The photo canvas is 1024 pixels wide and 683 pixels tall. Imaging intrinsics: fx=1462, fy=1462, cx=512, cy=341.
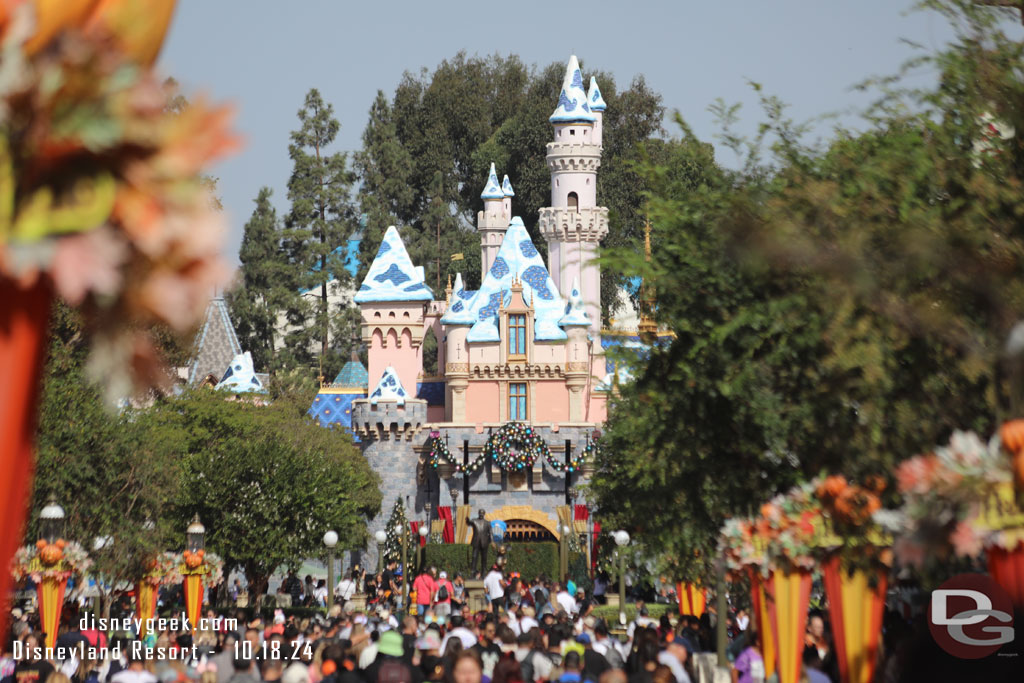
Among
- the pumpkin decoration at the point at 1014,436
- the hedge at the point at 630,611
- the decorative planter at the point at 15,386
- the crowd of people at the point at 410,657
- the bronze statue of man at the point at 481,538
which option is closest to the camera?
the decorative planter at the point at 15,386

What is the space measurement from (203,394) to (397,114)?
137 ft

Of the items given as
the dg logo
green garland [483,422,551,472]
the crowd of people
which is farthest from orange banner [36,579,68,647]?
green garland [483,422,551,472]

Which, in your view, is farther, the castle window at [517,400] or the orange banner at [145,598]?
the castle window at [517,400]

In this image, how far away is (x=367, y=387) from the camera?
212ft

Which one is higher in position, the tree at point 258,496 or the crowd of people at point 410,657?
the tree at point 258,496

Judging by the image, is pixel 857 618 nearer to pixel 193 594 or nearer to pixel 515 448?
pixel 193 594

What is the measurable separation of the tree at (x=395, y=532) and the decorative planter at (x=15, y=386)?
48.8m

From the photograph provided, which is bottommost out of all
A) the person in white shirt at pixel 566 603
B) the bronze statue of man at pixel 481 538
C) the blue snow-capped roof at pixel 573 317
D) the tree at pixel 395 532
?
the person in white shirt at pixel 566 603

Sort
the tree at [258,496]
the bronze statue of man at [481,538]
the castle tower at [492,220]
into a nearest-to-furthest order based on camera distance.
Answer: the tree at [258,496] → the bronze statue of man at [481,538] → the castle tower at [492,220]

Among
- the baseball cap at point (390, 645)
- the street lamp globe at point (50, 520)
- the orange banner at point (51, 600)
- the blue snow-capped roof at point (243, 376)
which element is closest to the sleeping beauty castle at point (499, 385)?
the blue snow-capped roof at point (243, 376)

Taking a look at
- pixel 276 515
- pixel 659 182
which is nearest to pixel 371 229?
pixel 276 515

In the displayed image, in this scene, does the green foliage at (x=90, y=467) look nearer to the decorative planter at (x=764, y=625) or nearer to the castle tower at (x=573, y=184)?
the decorative planter at (x=764, y=625)

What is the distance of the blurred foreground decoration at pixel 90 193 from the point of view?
2.56 meters

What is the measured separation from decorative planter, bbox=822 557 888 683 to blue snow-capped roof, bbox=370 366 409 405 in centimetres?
4955
